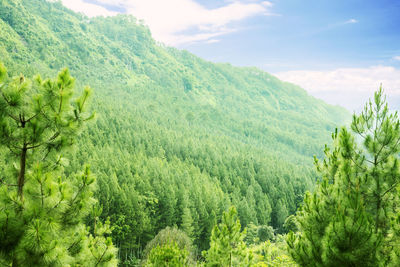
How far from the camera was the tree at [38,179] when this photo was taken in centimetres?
380

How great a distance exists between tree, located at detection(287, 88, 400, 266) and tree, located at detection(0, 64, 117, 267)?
479cm

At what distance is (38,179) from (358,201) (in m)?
5.75

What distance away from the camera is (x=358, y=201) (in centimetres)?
492

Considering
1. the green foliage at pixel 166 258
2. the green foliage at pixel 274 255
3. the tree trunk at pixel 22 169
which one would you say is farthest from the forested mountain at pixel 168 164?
the green foliage at pixel 274 255

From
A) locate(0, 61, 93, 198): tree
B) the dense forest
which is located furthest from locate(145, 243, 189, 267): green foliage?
locate(0, 61, 93, 198): tree

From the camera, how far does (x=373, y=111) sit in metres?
6.43

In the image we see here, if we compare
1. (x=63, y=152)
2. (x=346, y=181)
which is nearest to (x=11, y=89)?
(x=63, y=152)

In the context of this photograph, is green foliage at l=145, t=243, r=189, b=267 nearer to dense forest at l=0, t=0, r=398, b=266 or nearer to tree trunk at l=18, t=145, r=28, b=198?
dense forest at l=0, t=0, r=398, b=266

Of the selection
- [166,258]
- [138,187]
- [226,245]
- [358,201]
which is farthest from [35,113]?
[138,187]

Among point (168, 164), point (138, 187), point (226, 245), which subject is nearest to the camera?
point (226, 245)

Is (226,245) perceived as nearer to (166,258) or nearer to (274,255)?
(166,258)

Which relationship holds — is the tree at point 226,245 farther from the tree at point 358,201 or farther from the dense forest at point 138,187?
the tree at point 358,201

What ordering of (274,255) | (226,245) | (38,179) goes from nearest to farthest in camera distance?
(38,179) → (226,245) → (274,255)

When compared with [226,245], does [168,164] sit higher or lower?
lower
